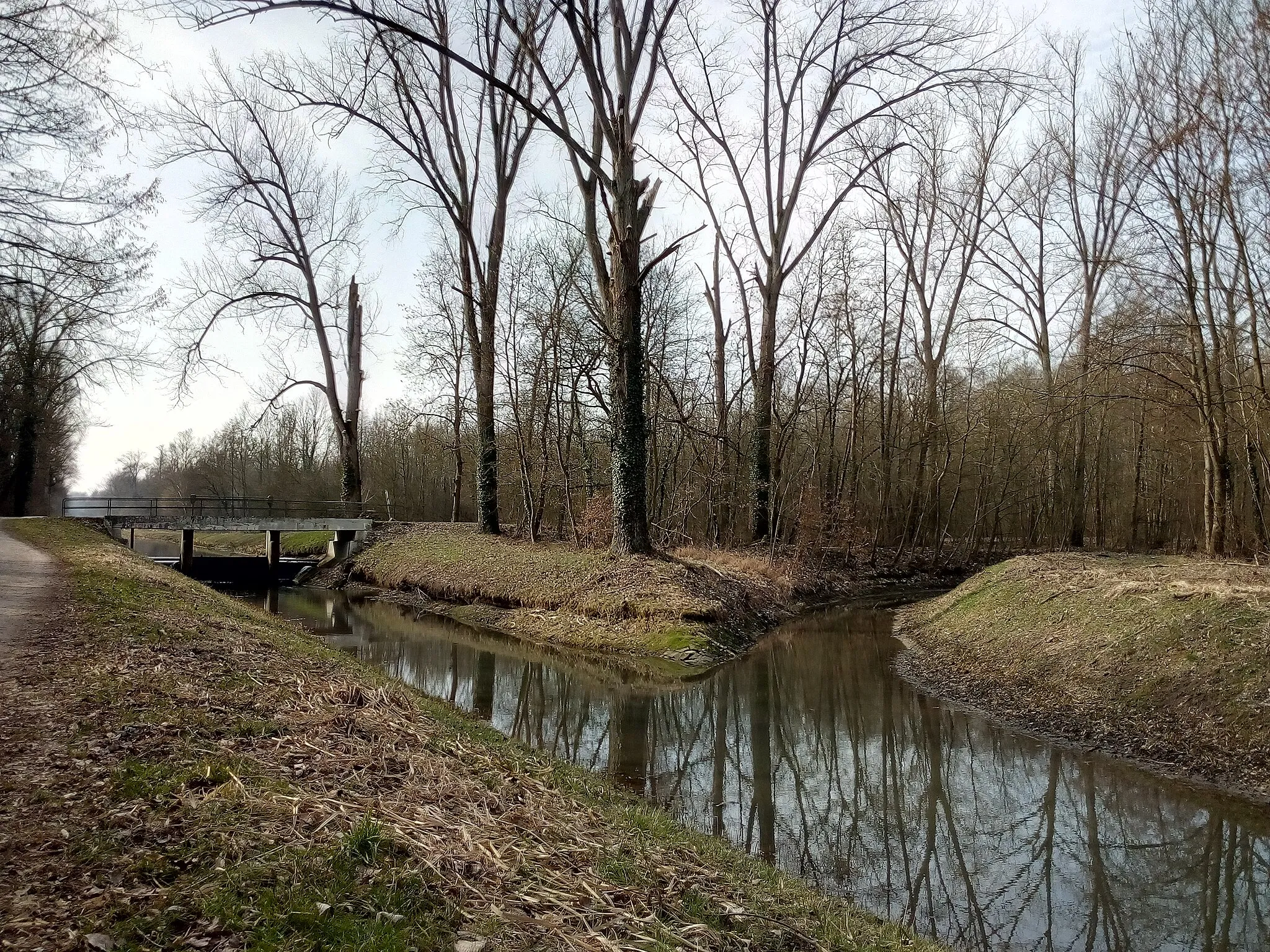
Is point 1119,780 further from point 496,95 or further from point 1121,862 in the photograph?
point 496,95

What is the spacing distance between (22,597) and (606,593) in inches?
376

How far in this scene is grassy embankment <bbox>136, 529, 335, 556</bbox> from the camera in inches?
1294

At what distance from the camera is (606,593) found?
15.9m

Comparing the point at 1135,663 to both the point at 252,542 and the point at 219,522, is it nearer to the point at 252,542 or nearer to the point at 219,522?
the point at 219,522

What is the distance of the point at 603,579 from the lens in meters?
16.5

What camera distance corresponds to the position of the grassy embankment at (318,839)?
3127 mm

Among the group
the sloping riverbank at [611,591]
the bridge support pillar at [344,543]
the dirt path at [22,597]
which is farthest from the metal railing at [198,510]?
the dirt path at [22,597]

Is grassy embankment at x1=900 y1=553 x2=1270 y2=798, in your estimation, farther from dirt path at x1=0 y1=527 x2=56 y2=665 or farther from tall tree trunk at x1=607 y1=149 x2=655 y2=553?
dirt path at x1=0 y1=527 x2=56 y2=665

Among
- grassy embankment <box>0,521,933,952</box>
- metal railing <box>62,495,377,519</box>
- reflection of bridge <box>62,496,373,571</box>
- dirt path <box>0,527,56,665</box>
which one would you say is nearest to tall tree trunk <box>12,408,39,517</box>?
metal railing <box>62,495,377,519</box>

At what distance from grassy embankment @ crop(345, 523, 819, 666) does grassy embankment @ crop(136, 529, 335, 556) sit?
983cm

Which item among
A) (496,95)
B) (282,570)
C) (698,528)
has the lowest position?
(282,570)

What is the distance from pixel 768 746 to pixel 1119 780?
3571 millimetres

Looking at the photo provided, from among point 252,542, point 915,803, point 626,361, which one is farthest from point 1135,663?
point 252,542

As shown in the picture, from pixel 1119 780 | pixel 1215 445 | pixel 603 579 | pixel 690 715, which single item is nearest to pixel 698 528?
pixel 603 579
